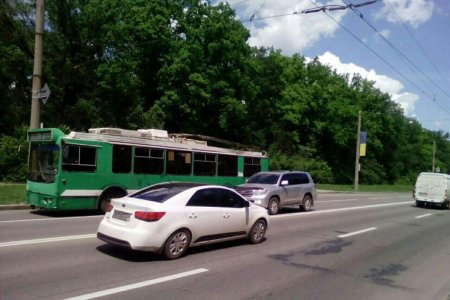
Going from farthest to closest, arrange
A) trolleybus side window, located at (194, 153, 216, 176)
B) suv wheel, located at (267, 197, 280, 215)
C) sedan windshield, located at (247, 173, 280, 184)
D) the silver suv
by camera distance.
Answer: trolleybus side window, located at (194, 153, 216, 176) < sedan windshield, located at (247, 173, 280, 184) < suv wheel, located at (267, 197, 280, 215) < the silver suv

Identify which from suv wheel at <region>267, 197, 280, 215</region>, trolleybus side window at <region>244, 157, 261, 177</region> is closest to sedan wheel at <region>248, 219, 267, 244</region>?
suv wheel at <region>267, 197, 280, 215</region>

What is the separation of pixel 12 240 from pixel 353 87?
236 ft

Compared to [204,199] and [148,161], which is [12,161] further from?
[204,199]

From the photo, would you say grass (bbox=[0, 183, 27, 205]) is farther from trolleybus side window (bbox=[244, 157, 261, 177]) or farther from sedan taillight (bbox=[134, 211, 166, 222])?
trolleybus side window (bbox=[244, 157, 261, 177])

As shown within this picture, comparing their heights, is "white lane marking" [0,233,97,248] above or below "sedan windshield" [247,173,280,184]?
below

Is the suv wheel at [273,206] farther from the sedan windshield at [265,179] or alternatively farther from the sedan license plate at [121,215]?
the sedan license plate at [121,215]

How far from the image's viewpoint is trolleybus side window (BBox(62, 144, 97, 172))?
48.1 feet

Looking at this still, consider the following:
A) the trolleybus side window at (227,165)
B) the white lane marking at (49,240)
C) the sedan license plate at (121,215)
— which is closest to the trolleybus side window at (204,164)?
the trolleybus side window at (227,165)

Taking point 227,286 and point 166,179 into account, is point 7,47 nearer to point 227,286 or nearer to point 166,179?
point 166,179

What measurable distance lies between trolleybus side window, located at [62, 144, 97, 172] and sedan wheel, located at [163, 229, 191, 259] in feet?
22.8

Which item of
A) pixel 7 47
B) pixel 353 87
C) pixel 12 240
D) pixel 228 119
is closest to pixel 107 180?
pixel 12 240

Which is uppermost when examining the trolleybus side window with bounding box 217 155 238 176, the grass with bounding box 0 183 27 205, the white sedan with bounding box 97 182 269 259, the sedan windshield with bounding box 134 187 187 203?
the trolleybus side window with bounding box 217 155 238 176

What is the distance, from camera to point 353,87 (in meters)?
76.1

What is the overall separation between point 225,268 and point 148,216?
1726 mm
